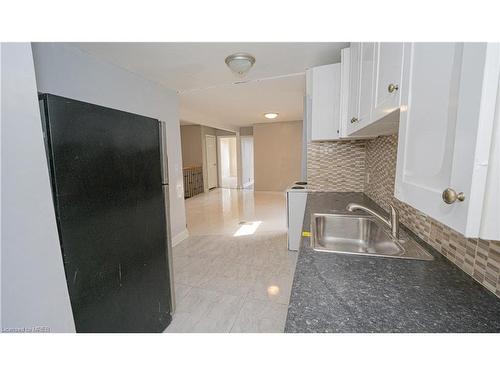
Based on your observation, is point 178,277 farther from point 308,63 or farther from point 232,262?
point 308,63

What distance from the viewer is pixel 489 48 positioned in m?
0.35

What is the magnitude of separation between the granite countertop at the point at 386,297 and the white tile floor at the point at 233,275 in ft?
3.40

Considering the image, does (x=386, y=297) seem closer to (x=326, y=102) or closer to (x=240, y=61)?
(x=326, y=102)

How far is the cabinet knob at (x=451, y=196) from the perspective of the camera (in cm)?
38

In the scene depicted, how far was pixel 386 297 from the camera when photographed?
0.67 meters

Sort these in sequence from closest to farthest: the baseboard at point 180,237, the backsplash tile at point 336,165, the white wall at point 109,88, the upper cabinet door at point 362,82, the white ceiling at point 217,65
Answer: the upper cabinet door at point 362,82, the white wall at point 109,88, the white ceiling at point 217,65, the backsplash tile at point 336,165, the baseboard at point 180,237

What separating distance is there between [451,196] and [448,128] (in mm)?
146

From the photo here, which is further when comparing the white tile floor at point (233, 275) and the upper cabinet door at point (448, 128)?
the white tile floor at point (233, 275)

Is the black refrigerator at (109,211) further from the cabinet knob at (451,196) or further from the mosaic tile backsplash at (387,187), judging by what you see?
the mosaic tile backsplash at (387,187)

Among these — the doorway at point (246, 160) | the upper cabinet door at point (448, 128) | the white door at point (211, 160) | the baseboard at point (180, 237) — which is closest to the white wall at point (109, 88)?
the baseboard at point (180, 237)

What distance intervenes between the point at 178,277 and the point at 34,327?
158 centimetres

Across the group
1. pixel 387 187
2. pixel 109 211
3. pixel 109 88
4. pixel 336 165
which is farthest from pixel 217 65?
pixel 387 187

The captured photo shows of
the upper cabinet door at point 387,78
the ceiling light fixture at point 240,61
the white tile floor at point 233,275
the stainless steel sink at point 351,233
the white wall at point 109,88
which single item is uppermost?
the ceiling light fixture at point 240,61

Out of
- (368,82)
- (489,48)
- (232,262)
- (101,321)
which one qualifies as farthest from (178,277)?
(489,48)
